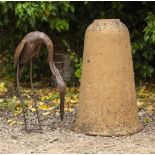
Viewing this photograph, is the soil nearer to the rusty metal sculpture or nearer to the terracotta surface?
the terracotta surface

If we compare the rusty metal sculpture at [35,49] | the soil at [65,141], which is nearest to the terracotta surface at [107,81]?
the soil at [65,141]

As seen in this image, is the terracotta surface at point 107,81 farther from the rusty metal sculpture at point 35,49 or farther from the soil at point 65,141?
the rusty metal sculpture at point 35,49

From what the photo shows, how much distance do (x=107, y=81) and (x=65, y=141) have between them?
0.82 m

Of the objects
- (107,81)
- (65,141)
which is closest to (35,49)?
(107,81)

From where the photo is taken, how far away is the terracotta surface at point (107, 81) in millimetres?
5559

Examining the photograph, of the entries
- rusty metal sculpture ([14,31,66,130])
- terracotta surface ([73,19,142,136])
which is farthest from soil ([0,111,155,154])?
rusty metal sculpture ([14,31,66,130])

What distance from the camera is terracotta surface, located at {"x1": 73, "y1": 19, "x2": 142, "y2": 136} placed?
5.56 meters

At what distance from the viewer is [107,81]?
5.55m

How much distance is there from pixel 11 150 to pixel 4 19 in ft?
11.8

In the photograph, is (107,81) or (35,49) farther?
(35,49)

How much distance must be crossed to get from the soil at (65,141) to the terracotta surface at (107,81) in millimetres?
163

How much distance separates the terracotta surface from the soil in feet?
0.54

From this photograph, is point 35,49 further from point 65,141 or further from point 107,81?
point 65,141

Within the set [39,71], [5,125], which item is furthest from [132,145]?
[39,71]
